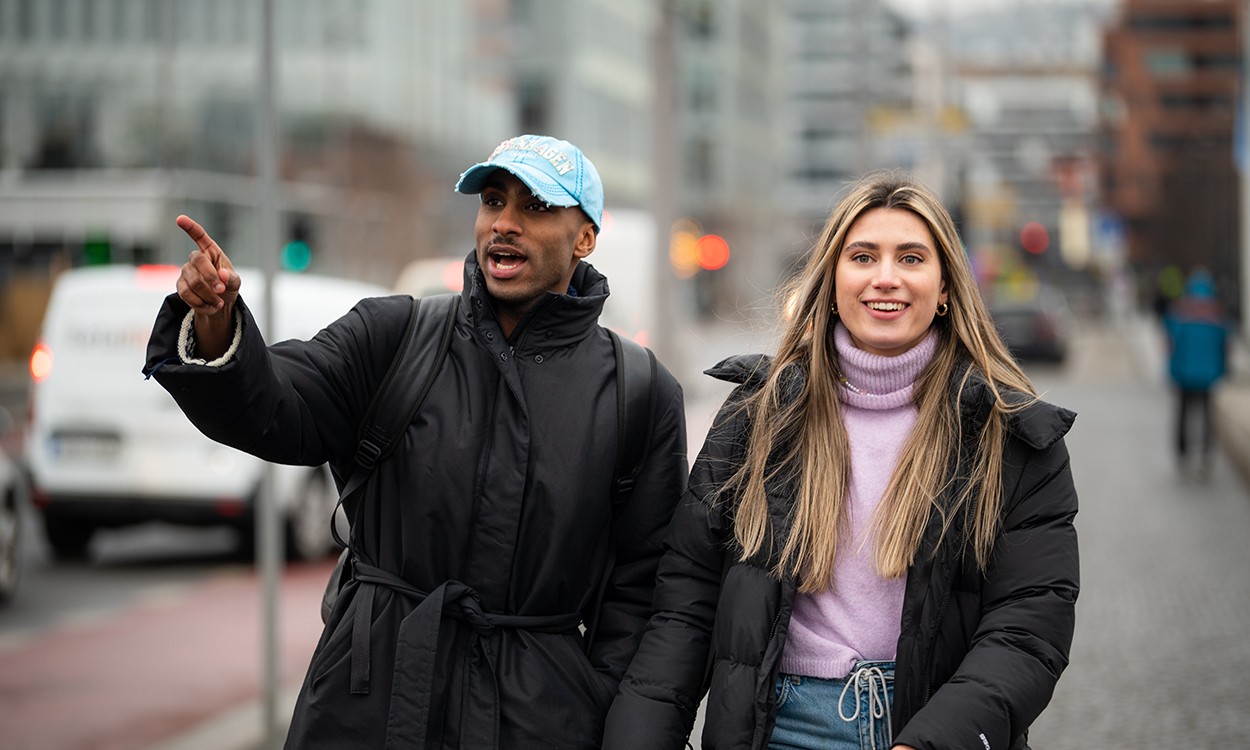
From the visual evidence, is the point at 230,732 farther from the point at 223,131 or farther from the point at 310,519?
the point at 223,131

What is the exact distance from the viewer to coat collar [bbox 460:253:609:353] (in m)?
3.23

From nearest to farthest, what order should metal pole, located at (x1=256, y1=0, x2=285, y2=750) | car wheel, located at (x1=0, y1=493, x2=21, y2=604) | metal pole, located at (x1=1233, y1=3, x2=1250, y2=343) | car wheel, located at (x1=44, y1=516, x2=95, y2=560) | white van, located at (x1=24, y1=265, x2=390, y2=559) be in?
metal pole, located at (x1=256, y1=0, x2=285, y2=750), car wheel, located at (x1=0, y1=493, x2=21, y2=604), white van, located at (x1=24, y1=265, x2=390, y2=559), car wheel, located at (x1=44, y1=516, x2=95, y2=560), metal pole, located at (x1=1233, y1=3, x2=1250, y2=343)

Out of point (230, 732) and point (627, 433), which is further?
point (230, 732)

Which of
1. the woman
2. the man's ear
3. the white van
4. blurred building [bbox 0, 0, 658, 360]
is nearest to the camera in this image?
the woman

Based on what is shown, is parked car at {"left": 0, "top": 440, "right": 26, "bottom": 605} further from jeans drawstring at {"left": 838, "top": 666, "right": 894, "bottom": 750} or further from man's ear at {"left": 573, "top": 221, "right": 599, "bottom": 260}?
jeans drawstring at {"left": 838, "top": 666, "right": 894, "bottom": 750}

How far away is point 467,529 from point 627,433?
37 cm

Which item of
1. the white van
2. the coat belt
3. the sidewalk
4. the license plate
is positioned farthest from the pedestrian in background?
the coat belt

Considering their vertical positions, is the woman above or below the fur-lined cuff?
below

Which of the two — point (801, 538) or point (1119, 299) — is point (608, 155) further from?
point (801, 538)

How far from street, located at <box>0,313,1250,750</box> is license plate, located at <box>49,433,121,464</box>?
0.78 m

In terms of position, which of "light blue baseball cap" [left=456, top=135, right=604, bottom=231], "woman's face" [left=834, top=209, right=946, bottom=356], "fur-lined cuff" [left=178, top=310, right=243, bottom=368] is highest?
"light blue baseball cap" [left=456, top=135, right=604, bottom=231]

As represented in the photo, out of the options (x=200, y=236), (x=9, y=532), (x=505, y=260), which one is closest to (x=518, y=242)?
(x=505, y=260)

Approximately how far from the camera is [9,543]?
10344 mm

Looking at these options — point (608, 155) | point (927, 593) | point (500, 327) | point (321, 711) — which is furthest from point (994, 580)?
point (608, 155)
